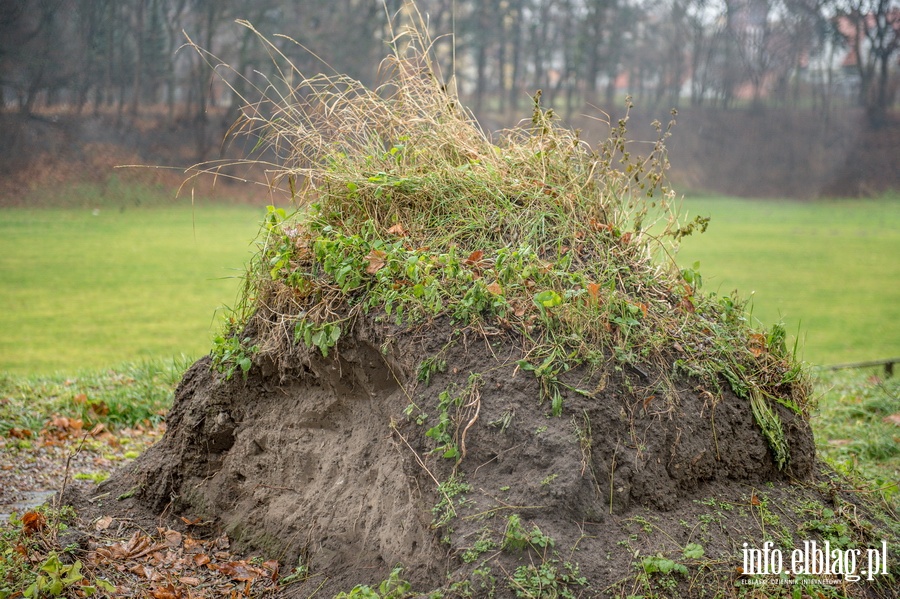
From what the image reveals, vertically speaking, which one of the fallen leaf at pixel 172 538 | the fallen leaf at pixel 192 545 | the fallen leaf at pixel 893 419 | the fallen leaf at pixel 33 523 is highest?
the fallen leaf at pixel 33 523

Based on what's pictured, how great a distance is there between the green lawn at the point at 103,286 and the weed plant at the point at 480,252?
314cm

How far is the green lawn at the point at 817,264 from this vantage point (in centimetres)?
877

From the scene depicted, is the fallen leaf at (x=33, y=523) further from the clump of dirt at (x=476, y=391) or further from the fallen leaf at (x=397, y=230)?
the fallen leaf at (x=397, y=230)

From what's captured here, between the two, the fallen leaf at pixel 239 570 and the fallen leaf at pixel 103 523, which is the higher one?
the fallen leaf at pixel 103 523

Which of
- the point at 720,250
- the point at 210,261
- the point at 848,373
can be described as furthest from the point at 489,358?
the point at 720,250

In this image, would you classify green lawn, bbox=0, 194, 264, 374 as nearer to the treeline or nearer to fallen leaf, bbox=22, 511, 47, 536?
the treeline

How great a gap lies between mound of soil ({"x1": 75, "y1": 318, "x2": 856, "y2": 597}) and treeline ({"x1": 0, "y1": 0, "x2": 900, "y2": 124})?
23.1 feet

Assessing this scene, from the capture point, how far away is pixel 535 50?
14305mm

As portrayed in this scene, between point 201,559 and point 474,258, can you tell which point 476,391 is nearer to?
point 474,258

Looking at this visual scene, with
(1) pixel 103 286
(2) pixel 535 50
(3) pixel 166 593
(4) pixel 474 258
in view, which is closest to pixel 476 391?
(4) pixel 474 258

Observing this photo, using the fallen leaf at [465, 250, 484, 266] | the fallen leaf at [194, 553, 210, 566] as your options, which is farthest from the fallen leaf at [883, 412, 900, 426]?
the fallen leaf at [194, 553, 210, 566]

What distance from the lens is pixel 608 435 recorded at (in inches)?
93.7

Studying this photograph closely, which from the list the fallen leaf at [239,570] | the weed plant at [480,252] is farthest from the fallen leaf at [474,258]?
the fallen leaf at [239,570]

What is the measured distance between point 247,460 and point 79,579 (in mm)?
755
